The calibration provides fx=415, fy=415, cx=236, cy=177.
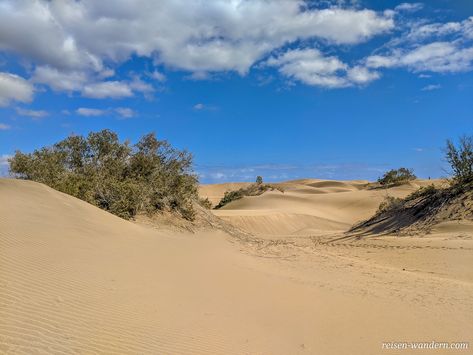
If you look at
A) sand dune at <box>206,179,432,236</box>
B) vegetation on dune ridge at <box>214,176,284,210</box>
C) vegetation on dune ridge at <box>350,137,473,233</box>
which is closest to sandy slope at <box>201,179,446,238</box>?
sand dune at <box>206,179,432,236</box>

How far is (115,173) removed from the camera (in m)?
18.4

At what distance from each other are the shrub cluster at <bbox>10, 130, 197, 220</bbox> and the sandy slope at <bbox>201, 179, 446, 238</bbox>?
9.51m

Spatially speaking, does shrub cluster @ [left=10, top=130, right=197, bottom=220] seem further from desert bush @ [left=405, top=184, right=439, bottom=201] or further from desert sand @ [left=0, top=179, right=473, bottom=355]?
desert bush @ [left=405, top=184, right=439, bottom=201]

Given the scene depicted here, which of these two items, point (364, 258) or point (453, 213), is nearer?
point (364, 258)

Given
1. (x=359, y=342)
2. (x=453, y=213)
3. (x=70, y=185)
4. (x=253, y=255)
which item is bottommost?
(x=359, y=342)

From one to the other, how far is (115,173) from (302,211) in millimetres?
22387

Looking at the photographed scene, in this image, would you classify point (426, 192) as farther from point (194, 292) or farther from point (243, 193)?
point (243, 193)

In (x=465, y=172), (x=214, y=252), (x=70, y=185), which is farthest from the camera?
(x=465, y=172)

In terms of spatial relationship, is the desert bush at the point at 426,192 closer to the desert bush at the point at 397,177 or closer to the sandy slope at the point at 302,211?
the sandy slope at the point at 302,211

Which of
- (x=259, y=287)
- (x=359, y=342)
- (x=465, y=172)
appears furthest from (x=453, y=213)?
(x=359, y=342)

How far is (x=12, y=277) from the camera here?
5.59 metres

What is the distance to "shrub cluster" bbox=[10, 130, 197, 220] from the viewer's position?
53.3ft

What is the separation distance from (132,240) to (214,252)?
2.42m

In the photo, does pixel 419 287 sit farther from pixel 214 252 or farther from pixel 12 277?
pixel 12 277
